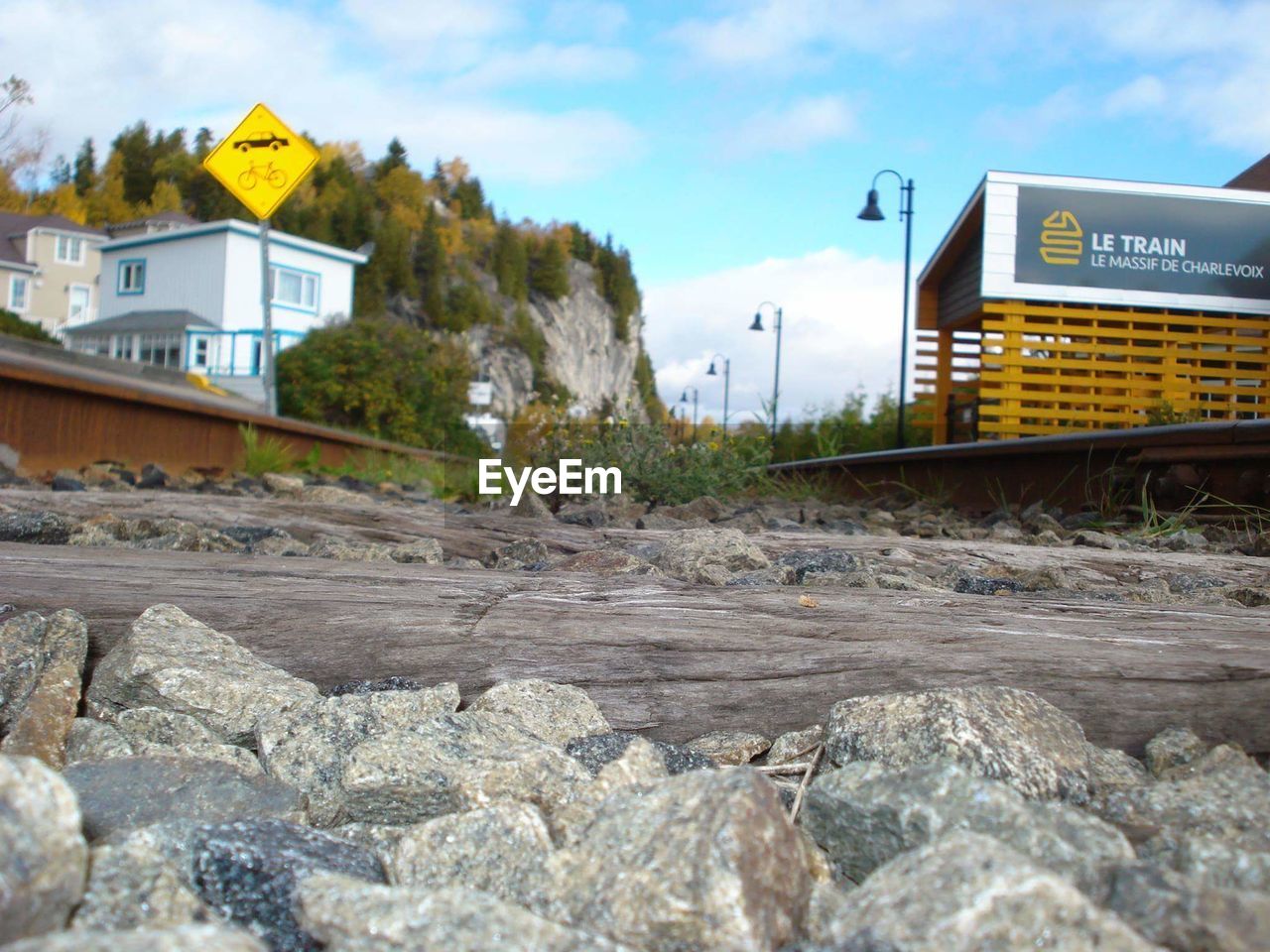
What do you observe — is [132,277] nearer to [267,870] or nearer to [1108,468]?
[1108,468]

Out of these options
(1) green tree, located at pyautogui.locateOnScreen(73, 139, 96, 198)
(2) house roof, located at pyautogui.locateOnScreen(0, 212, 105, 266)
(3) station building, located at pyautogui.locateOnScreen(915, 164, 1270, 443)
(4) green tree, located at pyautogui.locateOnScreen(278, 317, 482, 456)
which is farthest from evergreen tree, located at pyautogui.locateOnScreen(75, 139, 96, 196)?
(3) station building, located at pyautogui.locateOnScreen(915, 164, 1270, 443)

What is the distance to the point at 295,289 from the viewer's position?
3422 centimetres

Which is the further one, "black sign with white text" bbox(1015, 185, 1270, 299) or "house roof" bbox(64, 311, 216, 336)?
"house roof" bbox(64, 311, 216, 336)

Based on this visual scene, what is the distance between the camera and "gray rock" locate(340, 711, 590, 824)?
1.26 m

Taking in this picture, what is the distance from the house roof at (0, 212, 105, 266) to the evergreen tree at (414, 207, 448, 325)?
850 inches

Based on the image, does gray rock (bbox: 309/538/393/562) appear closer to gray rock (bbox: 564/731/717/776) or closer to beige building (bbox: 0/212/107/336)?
gray rock (bbox: 564/731/717/776)

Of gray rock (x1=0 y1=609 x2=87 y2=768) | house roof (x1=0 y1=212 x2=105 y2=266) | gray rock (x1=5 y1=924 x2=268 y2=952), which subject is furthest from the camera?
house roof (x1=0 y1=212 x2=105 y2=266)

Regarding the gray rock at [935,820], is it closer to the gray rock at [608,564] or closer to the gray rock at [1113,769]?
the gray rock at [1113,769]

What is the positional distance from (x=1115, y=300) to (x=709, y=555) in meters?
12.2

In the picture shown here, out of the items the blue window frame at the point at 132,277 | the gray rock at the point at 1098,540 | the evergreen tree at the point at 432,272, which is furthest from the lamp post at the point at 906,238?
the evergreen tree at the point at 432,272

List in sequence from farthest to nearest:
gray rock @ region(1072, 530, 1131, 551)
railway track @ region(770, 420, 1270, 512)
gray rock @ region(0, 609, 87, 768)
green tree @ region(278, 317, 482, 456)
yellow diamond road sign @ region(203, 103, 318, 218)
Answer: green tree @ region(278, 317, 482, 456)
yellow diamond road sign @ region(203, 103, 318, 218)
railway track @ region(770, 420, 1270, 512)
gray rock @ region(1072, 530, 1131, 551)
gray rock @ region(0, 609, 87, 768)

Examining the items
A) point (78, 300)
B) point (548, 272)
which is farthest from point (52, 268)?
point (548, 272)

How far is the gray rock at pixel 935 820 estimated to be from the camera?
1027mm

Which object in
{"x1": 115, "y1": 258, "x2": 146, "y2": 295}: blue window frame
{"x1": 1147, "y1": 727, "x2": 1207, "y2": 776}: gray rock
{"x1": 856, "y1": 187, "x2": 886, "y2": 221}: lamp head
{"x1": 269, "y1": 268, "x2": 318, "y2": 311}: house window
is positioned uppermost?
{"x1": 115, "y1": 258, "x2": 146, "y2": 295}: blue window frame
